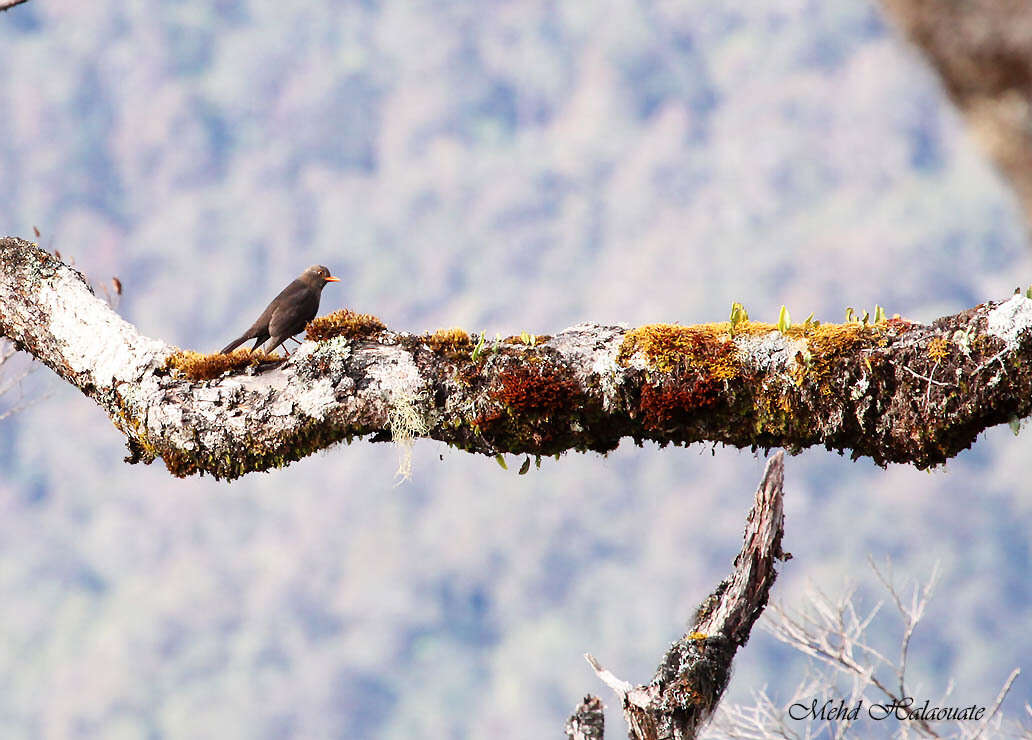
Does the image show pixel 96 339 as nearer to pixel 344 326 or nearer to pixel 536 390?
pixel 344 326

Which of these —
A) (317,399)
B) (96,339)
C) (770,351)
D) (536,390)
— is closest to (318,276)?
(96,339)

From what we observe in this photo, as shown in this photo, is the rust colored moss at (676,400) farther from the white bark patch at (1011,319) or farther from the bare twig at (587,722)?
the bare twig at (587,722)

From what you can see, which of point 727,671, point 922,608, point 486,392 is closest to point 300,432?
point 486,392

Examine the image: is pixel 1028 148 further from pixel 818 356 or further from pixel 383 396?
pixel 383 396

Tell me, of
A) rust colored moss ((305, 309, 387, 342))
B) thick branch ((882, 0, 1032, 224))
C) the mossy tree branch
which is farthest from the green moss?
thick branch ((882, 0, 1032, 224))

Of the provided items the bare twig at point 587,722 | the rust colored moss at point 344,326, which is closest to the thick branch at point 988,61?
the rust colored moss at point 344,326
